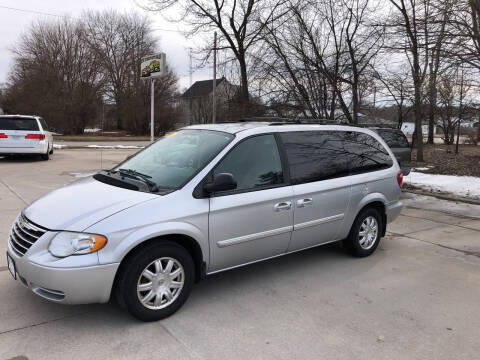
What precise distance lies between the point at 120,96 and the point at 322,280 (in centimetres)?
4553

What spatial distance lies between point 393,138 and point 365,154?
616 centimetres

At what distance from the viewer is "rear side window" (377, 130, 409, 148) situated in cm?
1045

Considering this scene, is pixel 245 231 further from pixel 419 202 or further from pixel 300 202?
pixel 419 202

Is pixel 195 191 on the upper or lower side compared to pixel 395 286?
upper

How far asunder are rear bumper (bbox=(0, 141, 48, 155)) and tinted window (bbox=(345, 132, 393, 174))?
39.4 feet

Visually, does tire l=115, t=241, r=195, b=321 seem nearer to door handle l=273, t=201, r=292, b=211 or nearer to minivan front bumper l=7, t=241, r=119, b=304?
minivan front bumper l=7, t=241, r=119, b=304

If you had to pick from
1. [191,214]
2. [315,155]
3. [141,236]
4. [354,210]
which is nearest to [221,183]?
[191,214]

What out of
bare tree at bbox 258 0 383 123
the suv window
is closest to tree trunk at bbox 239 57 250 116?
bare tree at bbox 258 0 383 123

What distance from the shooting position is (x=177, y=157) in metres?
4.01

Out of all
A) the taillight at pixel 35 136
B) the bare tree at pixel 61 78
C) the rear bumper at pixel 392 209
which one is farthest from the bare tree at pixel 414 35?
the bare tree at pixel 61 78

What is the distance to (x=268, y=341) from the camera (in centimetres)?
302

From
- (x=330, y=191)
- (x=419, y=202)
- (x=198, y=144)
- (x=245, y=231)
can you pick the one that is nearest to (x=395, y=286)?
(x=330, y=191)

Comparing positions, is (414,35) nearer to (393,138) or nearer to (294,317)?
(393,138)

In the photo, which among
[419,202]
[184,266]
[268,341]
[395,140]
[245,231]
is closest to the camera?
[268,341]
